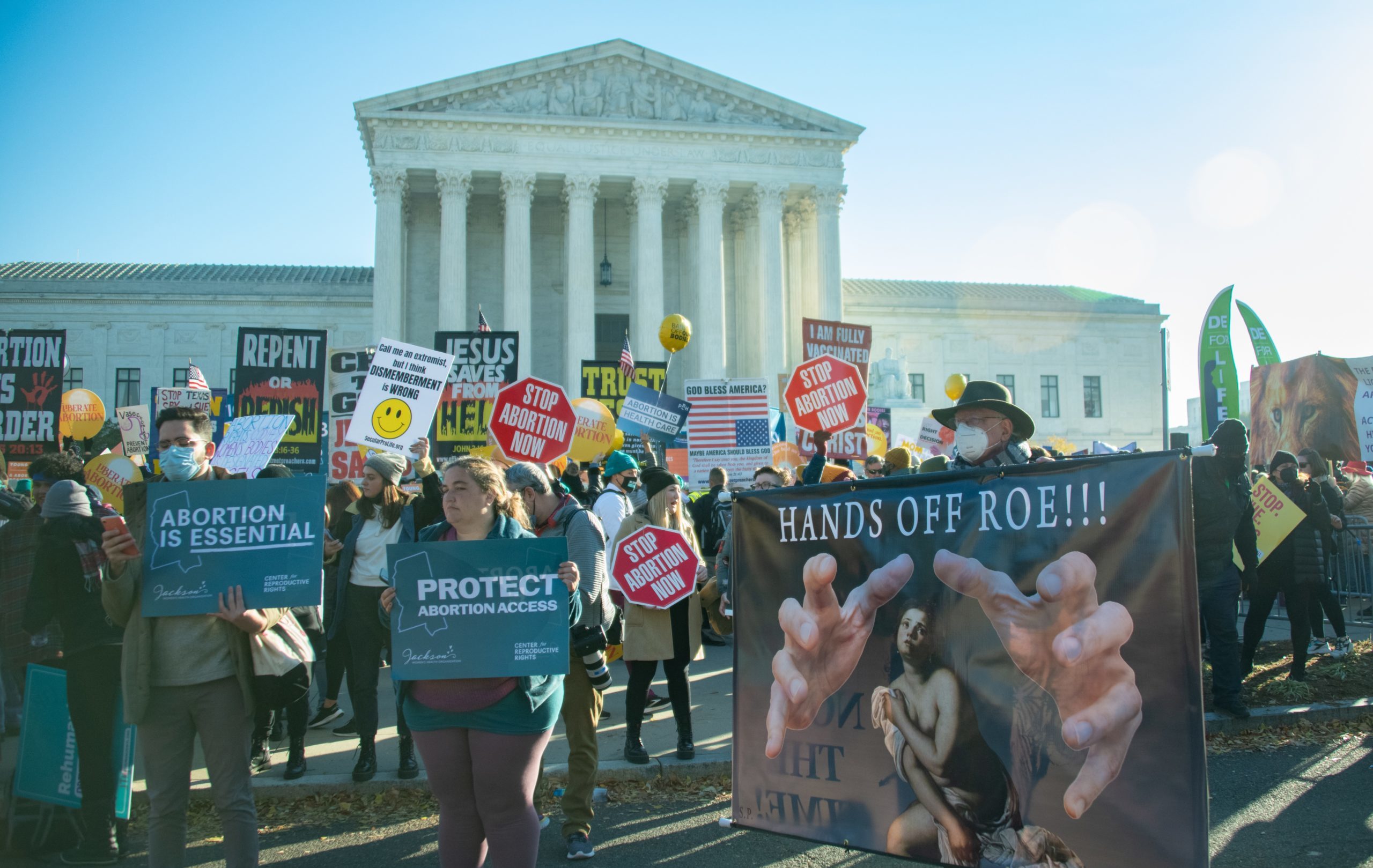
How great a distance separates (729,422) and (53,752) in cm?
932

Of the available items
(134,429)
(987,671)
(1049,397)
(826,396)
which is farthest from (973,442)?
(1049,397)

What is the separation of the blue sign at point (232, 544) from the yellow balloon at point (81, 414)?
18.5 metres

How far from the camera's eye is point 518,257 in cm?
3816

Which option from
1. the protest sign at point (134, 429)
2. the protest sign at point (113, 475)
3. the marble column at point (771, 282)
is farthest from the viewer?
the marble column at point (771, 282)

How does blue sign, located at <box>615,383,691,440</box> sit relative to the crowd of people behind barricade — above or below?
above

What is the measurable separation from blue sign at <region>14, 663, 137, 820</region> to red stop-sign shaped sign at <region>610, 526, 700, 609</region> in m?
2.78

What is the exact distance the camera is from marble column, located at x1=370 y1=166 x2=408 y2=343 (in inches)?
1469

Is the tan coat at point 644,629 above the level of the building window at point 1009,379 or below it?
below

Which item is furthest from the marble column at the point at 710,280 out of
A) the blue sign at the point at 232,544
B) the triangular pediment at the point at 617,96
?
the blue sign at the point at 232,544

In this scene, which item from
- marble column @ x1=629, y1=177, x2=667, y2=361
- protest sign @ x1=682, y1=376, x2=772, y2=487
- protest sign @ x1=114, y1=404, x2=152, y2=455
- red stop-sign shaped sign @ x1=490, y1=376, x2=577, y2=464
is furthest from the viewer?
marble column @ x1=629, y1=177, x2=667, y2=361

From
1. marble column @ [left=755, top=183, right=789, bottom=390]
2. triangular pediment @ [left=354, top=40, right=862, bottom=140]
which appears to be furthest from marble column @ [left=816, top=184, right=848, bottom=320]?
triangular pediment @ [left=354, top=40, right=862, bottom=140]

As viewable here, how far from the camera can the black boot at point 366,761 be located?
5961mm

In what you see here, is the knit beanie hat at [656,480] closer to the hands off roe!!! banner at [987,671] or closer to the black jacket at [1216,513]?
the hands off roe!!! banner at [987,671]

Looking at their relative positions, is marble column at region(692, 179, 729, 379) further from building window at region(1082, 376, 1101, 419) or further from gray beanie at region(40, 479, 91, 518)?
gray beanie at region(40, 479, 91, 518)
